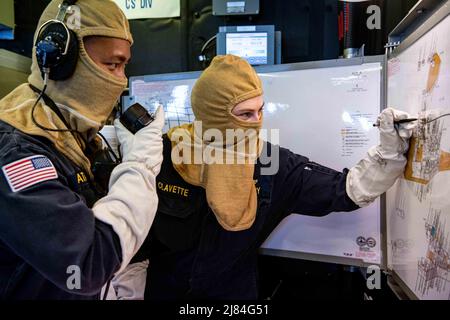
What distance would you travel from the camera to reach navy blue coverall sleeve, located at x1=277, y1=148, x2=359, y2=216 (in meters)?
1.16

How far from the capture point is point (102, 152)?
37.3 inches

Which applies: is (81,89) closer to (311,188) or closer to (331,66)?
(311,188)

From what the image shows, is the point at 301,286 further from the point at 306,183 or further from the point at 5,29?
the point at 5,29

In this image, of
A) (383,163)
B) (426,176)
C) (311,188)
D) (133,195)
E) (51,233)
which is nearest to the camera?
(51,233)

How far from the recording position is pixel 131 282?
120 centimetres

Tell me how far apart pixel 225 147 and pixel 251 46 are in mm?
1073

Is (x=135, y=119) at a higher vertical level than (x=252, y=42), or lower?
lower

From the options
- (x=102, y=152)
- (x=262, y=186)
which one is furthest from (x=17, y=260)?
(x=262, y=186)

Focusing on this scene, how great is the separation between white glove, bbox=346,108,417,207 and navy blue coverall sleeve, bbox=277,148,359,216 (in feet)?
0.12

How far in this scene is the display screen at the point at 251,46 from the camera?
1.99 meters

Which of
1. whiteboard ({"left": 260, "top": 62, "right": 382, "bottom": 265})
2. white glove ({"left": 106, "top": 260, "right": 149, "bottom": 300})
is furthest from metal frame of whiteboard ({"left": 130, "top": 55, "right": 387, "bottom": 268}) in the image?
white glove ({"left": 106, "top": 260, "right": 149, "bottom": 300})

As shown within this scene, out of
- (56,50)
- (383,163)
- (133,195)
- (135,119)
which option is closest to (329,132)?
(383,163)

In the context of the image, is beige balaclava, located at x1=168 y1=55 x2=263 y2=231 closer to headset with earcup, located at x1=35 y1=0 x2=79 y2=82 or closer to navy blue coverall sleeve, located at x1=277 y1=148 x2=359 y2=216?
navy blue coverall sleeve, located at x1=277 y1=148 x2=359 y2=216

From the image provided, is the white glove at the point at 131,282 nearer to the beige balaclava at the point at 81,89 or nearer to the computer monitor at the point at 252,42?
the beige balaclava at the point at 81,89
